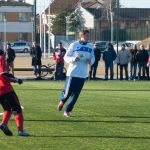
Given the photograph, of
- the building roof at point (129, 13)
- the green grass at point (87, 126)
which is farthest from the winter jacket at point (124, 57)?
the building roof at point (129, 13)

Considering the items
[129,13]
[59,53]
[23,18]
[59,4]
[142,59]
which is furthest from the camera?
[59,4]

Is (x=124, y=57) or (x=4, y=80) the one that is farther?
(x=124, y=57)

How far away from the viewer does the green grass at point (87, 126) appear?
442 inches

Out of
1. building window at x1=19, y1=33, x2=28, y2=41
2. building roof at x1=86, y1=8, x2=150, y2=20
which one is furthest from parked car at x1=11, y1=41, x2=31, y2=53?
building roof at x1=86, y1=8, x2=150, y2=20

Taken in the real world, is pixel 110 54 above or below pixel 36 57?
above

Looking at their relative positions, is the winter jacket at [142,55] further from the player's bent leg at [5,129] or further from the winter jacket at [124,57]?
the player's bent leg at [5,129]

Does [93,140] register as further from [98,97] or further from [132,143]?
[98,97]

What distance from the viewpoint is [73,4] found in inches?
4213

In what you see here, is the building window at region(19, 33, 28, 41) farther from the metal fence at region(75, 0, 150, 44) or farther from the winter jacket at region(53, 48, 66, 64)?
the winter jacket at region(53, 48, 66, 64)

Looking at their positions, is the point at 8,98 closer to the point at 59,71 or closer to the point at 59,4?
the point at 59,71

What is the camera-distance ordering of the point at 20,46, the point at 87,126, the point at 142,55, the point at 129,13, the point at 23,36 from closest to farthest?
the point at 87,126 → the point at 142,55 → the point at 20,46 → the point at 23,36 → the point at 129,13

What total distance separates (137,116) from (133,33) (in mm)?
56175

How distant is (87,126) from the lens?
13633 millimetres

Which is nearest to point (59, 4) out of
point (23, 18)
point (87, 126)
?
point (23, 18)
